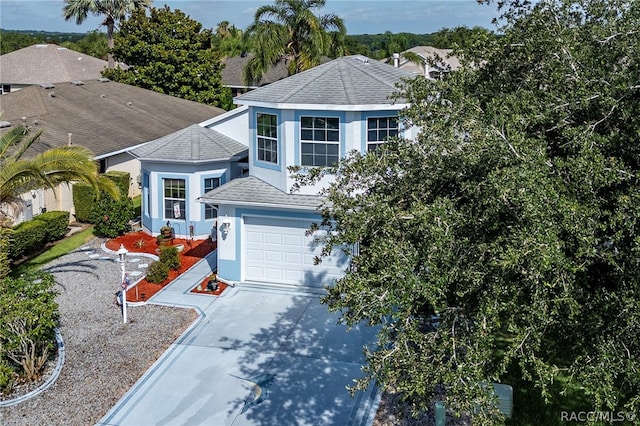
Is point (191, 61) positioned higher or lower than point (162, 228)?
higher

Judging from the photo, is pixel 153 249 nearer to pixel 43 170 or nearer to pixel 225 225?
pixel 225 225

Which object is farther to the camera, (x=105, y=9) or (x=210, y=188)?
(x=105, y=9)

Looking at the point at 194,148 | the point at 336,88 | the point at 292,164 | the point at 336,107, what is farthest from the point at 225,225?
the point at 194,148

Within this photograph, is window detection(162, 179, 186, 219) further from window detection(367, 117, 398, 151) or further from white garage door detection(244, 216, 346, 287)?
window detection(367, 117, 398, 151)

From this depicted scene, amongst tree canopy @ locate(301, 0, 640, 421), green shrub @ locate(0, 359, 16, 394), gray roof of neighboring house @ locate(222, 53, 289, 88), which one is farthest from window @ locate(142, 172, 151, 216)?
gray roof of neighboring house @ locate(222, 53, 289, 88)

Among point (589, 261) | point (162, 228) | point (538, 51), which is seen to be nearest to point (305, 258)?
point (162, 228)

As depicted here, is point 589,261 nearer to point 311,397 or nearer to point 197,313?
point 311,397
